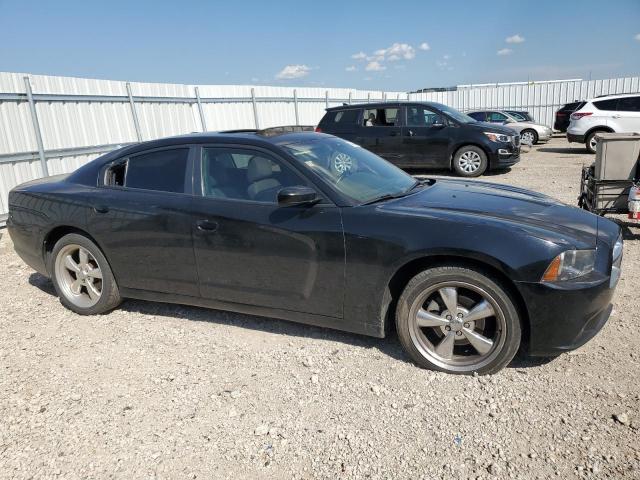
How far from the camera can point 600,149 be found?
5938 mm

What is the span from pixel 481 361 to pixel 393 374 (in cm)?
56

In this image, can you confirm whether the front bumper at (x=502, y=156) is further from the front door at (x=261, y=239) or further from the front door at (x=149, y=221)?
the front door at (x=149, y=221)

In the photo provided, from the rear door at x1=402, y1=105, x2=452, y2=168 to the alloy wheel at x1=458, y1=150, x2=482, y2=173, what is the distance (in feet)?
1.15

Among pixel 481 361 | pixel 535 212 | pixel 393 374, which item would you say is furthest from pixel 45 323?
pixel 535 212

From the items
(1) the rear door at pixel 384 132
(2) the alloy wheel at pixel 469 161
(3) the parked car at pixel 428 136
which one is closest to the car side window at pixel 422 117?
(3) the parked car at pixel 428 136

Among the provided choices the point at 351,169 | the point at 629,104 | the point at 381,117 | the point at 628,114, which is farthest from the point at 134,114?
the point at 629,104

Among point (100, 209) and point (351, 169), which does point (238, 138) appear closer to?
point (351, 169)

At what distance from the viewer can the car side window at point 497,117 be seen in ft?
66.3

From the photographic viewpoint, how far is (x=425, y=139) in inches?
460

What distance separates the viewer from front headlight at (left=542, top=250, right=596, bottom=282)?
9.18 ft

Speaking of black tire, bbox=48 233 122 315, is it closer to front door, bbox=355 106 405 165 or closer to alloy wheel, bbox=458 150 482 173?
front door, bbox=355 106 405 165

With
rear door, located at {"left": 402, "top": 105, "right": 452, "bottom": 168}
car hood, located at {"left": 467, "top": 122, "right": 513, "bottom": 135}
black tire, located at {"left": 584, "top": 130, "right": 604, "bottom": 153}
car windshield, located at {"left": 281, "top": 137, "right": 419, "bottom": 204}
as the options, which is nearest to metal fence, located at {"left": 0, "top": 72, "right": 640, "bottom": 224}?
Answer: rear door, located at {"left": 402, "top": 105, "right": 452, "bottom": 168}

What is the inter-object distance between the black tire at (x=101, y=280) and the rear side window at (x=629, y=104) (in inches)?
614

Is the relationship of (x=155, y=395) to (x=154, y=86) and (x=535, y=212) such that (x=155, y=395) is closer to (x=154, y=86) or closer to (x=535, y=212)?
(x=535, y=212)
